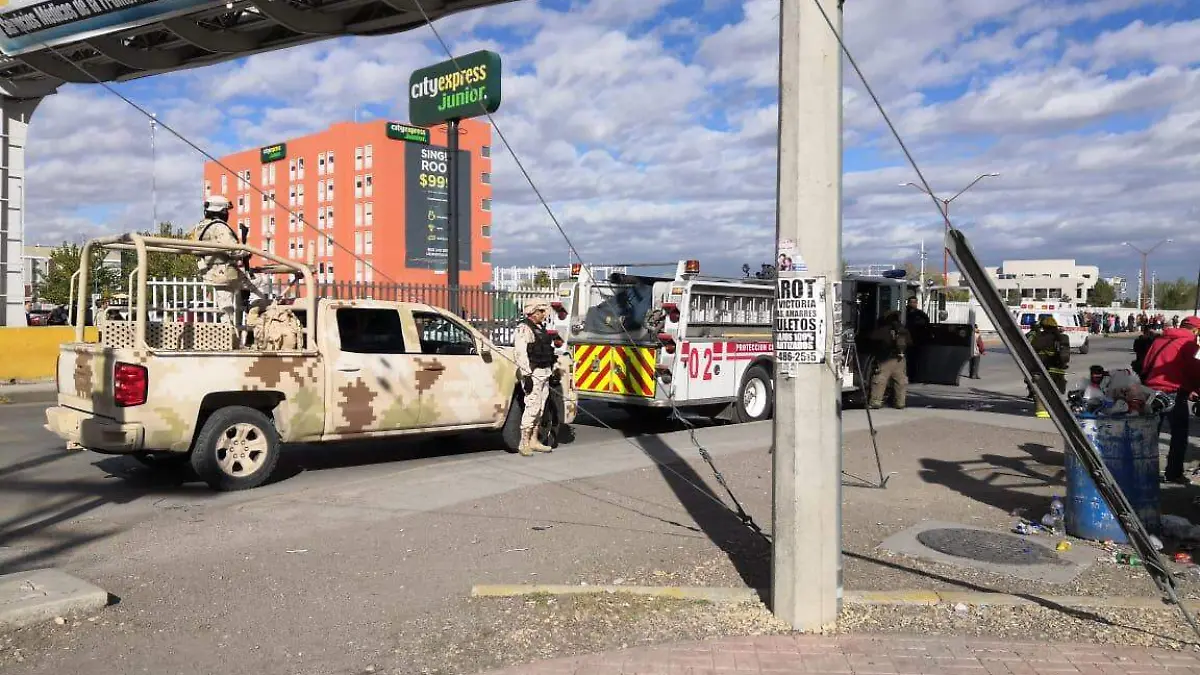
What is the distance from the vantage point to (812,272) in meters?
4.59

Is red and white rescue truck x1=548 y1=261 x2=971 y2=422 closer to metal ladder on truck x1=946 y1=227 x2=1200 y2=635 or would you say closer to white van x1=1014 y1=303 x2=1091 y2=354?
metal ladder on truck x1=946 y1=227 x2=1200 y2=635

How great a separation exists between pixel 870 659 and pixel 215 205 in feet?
26.4

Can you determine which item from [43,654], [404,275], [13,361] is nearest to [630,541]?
[43,654]

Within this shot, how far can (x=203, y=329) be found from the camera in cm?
912

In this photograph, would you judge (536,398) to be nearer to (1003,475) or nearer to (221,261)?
(221,261)

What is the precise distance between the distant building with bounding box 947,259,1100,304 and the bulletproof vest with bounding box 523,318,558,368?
244ft

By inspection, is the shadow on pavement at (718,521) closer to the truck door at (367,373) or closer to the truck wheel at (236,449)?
the truck door at (367,373)

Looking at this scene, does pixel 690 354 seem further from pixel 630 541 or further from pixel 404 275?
pixel 404 275

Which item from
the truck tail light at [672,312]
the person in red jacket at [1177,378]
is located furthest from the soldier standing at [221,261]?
the person in red jacket at [1177,378]

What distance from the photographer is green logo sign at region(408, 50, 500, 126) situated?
1822 centimetres

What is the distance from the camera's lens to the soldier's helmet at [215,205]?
31.9 feet

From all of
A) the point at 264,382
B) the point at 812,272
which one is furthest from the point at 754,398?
the point at 812,272

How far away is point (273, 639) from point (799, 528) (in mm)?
2621

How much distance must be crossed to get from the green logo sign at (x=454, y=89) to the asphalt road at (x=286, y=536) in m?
9.09
